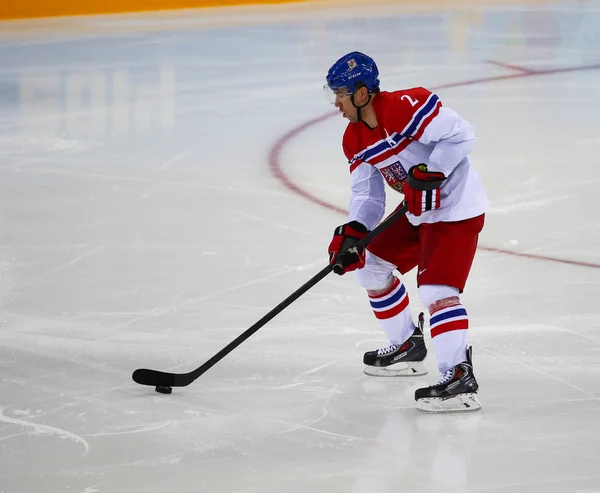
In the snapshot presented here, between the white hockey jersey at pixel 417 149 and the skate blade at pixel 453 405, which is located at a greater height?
the white hockey jersey at pixel 417 149

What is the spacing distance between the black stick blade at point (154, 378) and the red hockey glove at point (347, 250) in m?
0.54

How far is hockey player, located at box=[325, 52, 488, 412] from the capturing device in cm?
304

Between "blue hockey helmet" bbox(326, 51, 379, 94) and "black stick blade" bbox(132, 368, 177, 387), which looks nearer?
"blue hockey helmet" bbox(326, 51, 379, 94)

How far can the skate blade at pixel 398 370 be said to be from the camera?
3.36m

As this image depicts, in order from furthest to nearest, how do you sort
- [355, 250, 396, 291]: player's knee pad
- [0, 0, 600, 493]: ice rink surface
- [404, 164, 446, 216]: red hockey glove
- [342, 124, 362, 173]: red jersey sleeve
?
1. [355, 250, 396, 291]: player's knee pad
2. [342, 124, 362, 173]: red jersey sleeve
3. [404, 164, 446, 216]: red hockey glove
4. [0, 0, 600, 493]: ice rink surface

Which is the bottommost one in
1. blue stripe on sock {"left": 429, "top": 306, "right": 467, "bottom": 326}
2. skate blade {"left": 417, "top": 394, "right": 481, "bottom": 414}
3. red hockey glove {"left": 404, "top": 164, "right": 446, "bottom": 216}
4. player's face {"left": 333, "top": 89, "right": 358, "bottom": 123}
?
skate blade {"left": 417, "top": 394, "right": 481, "bottom": 414}

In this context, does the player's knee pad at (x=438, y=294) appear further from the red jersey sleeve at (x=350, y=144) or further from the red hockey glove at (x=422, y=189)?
the red jersey sleeve at (x=350, y=144)

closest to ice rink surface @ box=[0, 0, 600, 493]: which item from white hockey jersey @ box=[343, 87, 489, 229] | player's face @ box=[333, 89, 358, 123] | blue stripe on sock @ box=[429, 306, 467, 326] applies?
blue stripe on sock @ box=[429, 306, 467, 326]

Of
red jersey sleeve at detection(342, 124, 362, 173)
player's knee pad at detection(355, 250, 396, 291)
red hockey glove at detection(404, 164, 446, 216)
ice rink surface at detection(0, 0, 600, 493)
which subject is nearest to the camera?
ice rink surface at detection(0, 0, 600, 493)

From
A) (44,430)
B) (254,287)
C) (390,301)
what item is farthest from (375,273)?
(44,430)

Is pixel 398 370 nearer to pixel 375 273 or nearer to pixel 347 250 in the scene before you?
pixel 375 273

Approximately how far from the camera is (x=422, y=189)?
9.89 ft

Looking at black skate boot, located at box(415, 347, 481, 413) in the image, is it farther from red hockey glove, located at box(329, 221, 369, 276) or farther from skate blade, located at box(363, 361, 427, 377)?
red hockey glove, located at box(329, 221, 369, 276)

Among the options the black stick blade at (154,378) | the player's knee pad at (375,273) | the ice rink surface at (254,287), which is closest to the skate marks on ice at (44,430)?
the ice rink surface at (254,287)
